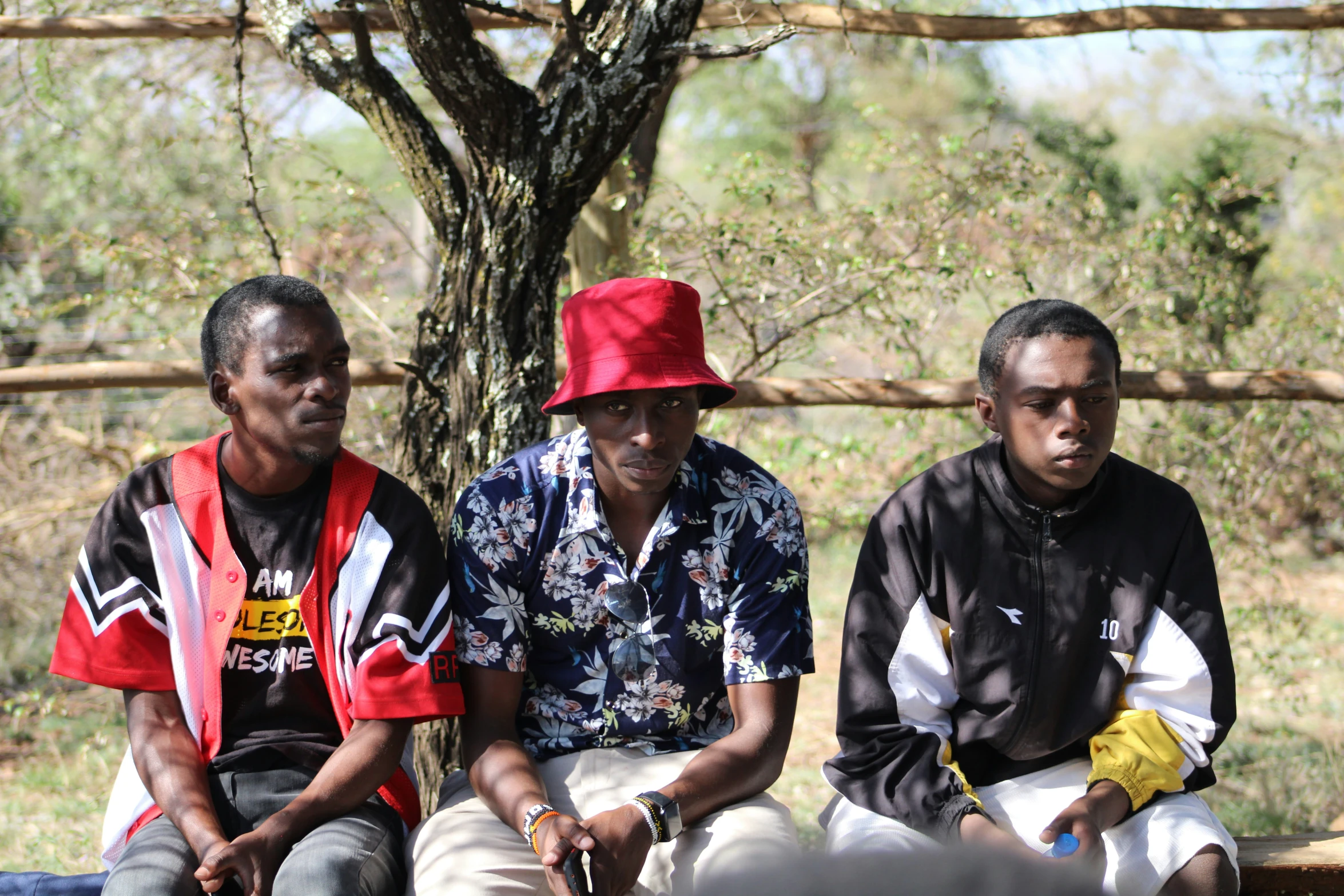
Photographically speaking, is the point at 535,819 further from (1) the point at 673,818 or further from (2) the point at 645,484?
(2) the point at 645,484

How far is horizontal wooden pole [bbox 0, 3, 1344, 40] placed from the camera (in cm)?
381

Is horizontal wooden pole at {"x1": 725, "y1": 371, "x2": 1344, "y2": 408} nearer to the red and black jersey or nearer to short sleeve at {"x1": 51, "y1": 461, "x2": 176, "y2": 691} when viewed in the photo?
the red and black jersey

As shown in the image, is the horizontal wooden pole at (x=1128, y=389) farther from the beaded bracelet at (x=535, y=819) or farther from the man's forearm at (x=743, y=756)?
the beaded bracelet at (x=535, y=819)

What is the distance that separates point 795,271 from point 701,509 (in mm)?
2310

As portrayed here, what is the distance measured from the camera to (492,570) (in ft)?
8.40

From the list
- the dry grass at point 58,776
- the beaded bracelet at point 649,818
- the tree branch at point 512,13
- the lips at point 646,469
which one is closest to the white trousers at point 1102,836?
the beaded bracelet at point 649,818

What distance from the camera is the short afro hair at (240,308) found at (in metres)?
2.49

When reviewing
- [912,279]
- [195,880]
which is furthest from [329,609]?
[912,279]

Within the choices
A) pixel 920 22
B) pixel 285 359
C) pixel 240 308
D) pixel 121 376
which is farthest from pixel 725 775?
pixel 920 22

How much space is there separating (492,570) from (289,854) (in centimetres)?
69

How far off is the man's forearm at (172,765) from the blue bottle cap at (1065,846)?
1628 millimetres

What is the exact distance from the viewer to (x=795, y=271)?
475cm

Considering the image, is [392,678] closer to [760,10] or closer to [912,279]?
[760,10]

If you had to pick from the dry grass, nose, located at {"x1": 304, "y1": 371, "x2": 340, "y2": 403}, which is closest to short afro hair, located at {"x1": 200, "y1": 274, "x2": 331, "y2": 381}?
nose, located at {"x1": 304, "y1": 371, "x2": 340, "y2": 403}
